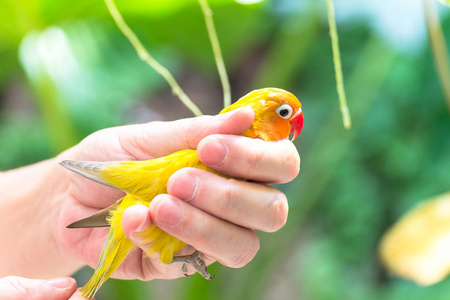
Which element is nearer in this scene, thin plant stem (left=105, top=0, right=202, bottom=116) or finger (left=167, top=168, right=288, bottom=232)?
finger (left=167, top=168, right=288, bottom=232)

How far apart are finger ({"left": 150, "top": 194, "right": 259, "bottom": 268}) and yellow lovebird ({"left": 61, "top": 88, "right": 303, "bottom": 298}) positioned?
1.3 inches

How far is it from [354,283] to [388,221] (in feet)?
1.30

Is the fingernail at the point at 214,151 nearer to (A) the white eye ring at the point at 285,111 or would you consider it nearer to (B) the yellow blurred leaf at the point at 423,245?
(A) the white eye ring at the point at 285,111

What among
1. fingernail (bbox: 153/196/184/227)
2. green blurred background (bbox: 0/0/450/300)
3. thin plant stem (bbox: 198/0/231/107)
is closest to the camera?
fingernail (bbox: 153/196/184/227)

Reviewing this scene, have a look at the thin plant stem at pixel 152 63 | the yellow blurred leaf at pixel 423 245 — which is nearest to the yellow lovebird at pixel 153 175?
the thin plant stem at pixel 152 63

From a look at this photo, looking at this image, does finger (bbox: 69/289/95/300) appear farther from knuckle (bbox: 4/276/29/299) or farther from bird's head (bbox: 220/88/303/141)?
bird's head (bbox: 220/88/303/141)

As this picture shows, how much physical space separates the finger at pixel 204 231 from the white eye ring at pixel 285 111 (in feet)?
0.59

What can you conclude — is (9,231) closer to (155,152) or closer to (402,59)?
(155,152)

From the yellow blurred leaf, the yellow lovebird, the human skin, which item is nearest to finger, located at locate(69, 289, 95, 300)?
the yellow lovebird

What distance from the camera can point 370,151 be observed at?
2.70 metres

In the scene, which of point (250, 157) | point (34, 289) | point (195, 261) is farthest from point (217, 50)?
point (34, 289)

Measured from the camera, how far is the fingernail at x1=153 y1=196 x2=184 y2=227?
599mm

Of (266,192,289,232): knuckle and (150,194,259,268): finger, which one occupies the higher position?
(266,192,289,232): knuckle

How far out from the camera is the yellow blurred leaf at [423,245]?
1.26 metres
